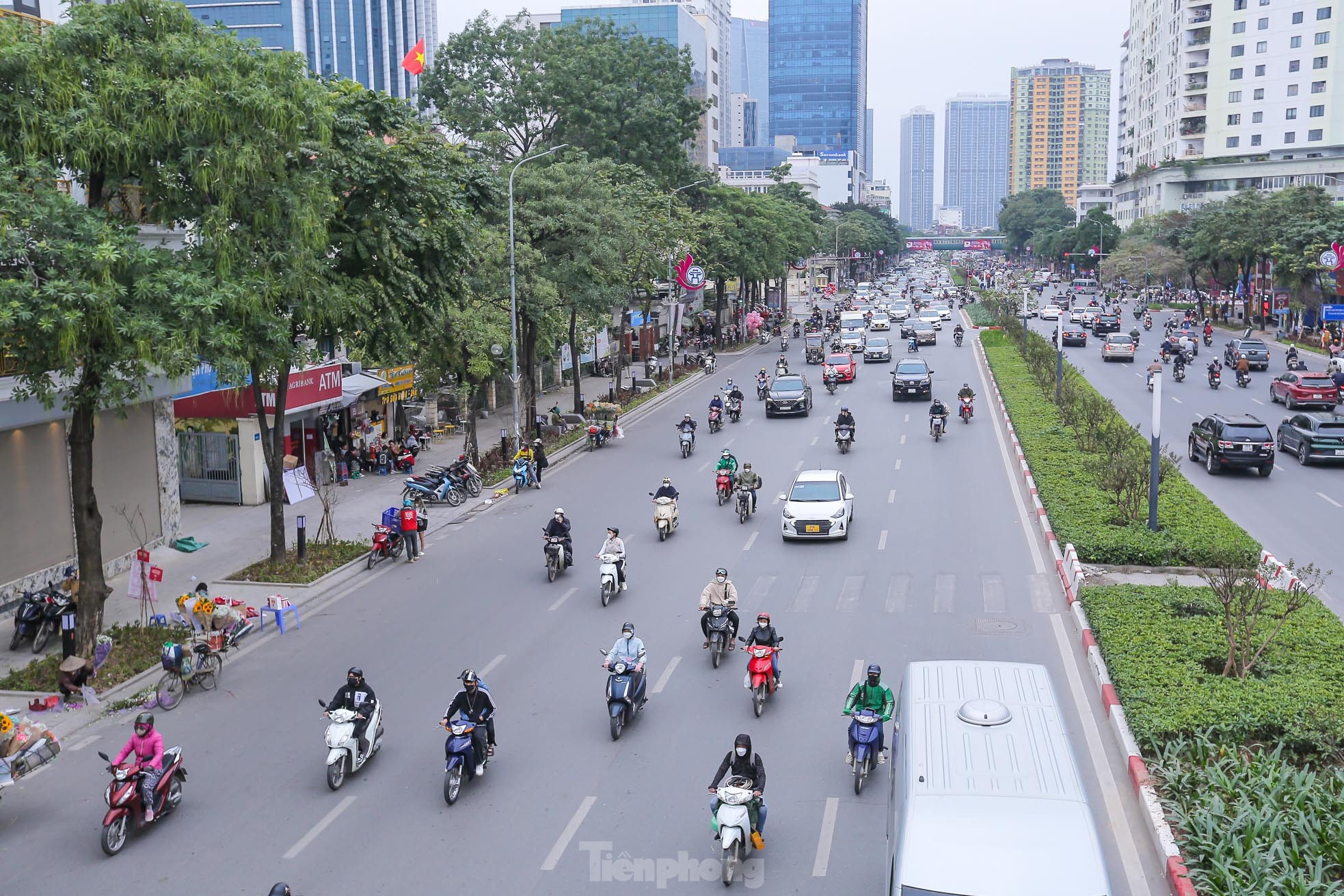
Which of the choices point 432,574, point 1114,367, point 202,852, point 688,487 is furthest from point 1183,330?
point 202,852

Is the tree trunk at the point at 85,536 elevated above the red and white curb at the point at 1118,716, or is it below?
above

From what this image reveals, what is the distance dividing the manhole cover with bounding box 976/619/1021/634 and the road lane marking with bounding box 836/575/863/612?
2.19 metres

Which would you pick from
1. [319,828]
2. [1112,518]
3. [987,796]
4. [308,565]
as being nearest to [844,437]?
[1112,518]

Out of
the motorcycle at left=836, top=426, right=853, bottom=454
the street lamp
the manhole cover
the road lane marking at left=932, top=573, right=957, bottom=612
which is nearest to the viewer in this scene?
the manhole cover

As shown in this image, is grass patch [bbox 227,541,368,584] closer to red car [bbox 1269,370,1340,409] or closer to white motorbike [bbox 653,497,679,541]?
white motorbike [bbox 653,497,679,541]

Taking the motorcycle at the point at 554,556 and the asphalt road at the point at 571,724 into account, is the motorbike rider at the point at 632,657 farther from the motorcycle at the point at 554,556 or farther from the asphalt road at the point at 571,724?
the motorcycle at the point at 554,556

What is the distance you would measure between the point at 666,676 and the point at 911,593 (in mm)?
5941

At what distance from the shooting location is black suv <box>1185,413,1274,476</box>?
31.3 meters

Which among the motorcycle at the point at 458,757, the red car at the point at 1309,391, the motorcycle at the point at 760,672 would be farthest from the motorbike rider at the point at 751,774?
the red car at the point at 1309,391

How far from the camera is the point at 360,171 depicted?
2150cm

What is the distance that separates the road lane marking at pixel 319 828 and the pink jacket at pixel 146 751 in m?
1.78

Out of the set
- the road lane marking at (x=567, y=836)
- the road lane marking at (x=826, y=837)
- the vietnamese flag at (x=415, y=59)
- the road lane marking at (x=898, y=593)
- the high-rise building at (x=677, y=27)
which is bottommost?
the road lane marking at (x=898, y=593)

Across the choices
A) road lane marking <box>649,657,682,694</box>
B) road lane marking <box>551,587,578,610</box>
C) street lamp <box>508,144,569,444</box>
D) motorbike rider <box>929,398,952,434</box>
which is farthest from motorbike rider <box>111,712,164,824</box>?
motorbike rider <box>929,398,952,434</box>

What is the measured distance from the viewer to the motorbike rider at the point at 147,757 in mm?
12266
